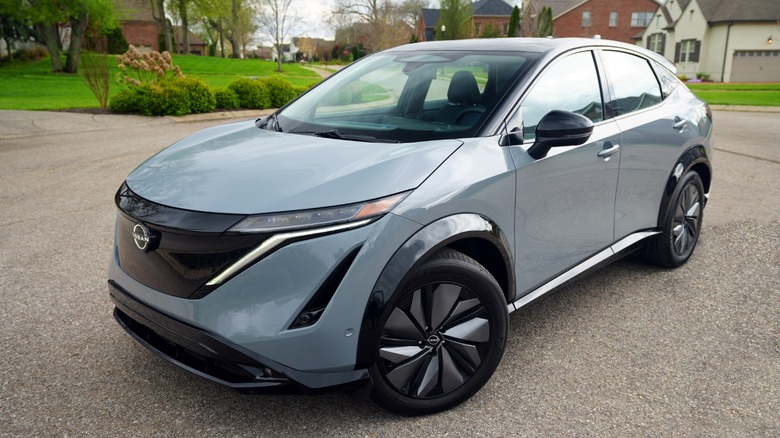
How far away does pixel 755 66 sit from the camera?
42.0 meters

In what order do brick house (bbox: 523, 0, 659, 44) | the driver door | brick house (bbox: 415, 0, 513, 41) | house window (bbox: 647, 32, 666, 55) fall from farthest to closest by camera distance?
brick house (bbox: 415, 0, 513, 41) → brick house (bbox: 523, 0, 659, 44) → house window (bbox: 647, 32, 666, 55) → the driver door

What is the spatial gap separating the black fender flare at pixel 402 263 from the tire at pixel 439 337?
0.04 meters

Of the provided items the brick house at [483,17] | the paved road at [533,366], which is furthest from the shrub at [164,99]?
the brick house at [483,17]

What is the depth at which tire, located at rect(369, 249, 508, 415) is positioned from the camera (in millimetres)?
Answer: 2443

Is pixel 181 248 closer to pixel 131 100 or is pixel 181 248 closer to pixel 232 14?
pixel 131 100

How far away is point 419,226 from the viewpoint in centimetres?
241

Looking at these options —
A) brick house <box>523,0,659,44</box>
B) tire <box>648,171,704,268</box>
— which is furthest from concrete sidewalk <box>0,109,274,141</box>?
brick house <box>523,0,659,44</box>

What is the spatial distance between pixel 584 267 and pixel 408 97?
1463mm

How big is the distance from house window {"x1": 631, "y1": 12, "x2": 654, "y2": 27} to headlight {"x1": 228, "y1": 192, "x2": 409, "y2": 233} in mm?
64920

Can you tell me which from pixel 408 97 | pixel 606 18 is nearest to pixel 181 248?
pixel 408 97

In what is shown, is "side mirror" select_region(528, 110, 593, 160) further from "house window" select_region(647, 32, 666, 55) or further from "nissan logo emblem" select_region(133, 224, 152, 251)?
"house window" select_region(647, 32, 666, 55)

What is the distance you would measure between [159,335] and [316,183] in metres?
0.94

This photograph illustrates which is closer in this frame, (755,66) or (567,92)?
(567,92)

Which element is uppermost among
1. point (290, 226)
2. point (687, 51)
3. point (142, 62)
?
point (687, 51)
